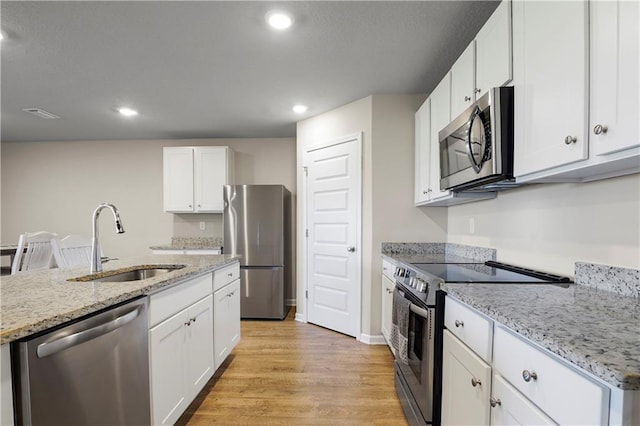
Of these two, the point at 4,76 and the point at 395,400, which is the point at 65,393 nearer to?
the point at 395,400

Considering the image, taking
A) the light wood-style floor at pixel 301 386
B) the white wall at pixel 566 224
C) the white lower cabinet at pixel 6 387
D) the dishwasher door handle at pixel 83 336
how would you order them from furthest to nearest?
the light wood-style floor at pixel 301 386 → the white wall at pixel 566 224 → the dishwasher door handle at pixel 83 336 → the white lower cabinet at pixel 6 387

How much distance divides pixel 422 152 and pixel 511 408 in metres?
2.10

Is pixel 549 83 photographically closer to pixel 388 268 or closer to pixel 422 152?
pixel 422 152

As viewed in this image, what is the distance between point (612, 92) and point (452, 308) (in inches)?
36.7

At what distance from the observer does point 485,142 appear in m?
1.45

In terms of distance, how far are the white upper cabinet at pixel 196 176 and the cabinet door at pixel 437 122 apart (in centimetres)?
283

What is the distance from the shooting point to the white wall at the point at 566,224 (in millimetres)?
1153

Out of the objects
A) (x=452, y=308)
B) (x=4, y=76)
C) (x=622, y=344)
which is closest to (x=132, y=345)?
(x=452, y=308)

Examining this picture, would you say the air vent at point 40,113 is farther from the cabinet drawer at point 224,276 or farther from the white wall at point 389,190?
the white wall at point 389,190

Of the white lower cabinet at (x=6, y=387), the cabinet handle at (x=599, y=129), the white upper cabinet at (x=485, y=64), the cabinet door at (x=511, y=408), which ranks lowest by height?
the cabinet door at (x=511, y=408)

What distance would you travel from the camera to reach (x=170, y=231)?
183 inches

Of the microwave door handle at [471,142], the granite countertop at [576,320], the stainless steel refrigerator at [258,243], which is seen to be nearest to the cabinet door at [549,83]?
the microwave door handle at [471,142]

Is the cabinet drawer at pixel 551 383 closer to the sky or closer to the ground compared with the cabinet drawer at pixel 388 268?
closer to the sky

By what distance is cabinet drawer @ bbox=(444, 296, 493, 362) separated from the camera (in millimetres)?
1034
